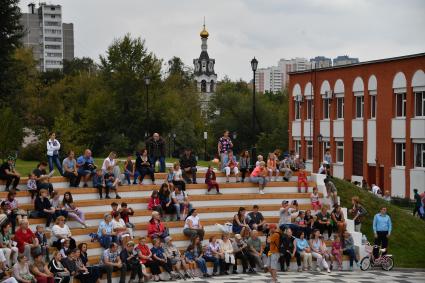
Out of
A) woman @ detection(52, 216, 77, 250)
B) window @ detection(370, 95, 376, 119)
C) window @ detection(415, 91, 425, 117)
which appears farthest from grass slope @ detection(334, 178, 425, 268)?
window @ detection(370, 95, 376, 119)

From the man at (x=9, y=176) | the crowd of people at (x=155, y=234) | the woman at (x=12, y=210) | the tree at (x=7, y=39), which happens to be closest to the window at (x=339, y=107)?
the tree at (x=7, y=39)

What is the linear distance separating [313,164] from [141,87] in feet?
58.2

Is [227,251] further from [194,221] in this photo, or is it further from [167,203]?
[167,203]

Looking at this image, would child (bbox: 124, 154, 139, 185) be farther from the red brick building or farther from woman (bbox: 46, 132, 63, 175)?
the red brick building

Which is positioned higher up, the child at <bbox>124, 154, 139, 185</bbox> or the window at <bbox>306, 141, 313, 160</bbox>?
the window at <bbox>306, 141, 313, 160</bbox>

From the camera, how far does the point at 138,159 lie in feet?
92.1

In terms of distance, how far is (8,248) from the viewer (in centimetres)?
2078

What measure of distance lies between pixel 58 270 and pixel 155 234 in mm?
3906

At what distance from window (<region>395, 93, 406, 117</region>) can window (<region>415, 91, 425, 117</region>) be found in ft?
4.84

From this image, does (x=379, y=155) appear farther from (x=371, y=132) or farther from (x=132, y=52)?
(x=132, y=52)

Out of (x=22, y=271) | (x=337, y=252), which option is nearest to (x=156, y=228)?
(x=22, y=271)

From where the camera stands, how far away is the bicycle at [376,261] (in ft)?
83.7

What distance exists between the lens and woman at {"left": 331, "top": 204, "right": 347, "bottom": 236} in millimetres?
26406

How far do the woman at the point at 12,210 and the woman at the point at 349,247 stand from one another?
998 cm
